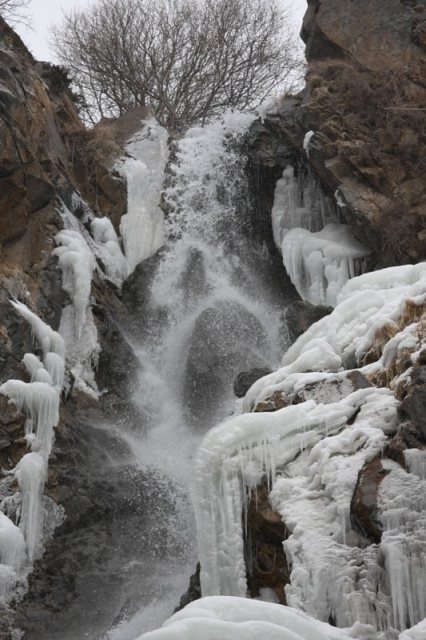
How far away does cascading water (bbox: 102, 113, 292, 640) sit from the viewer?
9375mm

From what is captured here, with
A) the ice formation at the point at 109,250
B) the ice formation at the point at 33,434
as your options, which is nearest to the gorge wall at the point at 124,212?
the ice formation at the point at 33,434

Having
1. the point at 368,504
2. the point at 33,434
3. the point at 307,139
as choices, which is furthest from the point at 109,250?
the point at 368,504

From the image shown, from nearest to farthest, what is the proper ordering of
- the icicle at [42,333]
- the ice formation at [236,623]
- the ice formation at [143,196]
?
the ice formation at [236,623] < the icicle at [42,333] < the ice formation at [143,196]

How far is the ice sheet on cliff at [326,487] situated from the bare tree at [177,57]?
46.4ft

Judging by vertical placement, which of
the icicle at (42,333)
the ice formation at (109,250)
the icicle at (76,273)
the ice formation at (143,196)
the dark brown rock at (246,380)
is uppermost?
the ice formation at (143,196)

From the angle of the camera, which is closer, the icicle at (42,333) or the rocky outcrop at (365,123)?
the icicle at (42,333)

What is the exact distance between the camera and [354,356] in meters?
7.92

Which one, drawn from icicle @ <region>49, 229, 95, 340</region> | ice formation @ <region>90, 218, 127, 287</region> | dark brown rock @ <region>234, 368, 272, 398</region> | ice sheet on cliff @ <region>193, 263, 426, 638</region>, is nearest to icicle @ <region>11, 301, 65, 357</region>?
icicle @ <region>49, 229, 95, 340</region>

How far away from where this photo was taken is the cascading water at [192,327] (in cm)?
938

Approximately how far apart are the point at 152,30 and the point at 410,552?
20.0 meters

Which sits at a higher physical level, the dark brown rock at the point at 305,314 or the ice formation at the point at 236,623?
the dark brown rock at the point at 305,314

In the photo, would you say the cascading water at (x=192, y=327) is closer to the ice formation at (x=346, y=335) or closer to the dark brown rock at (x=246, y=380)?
the dark brown rock at (x=246, y=380)

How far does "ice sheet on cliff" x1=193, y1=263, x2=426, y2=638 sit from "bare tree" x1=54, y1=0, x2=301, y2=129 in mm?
14138

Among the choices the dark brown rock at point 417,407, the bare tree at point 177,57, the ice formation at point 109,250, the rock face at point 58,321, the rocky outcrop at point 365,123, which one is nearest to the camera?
the dark brown rock at point 417,407
